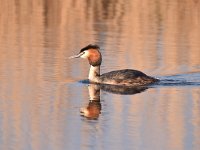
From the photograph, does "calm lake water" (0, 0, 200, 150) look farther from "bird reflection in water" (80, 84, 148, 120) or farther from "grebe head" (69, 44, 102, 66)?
"grebe head" (69, 44, 102, 66)

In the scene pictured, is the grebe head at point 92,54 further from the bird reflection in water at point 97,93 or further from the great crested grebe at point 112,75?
the bird reflection in water at point 97,93

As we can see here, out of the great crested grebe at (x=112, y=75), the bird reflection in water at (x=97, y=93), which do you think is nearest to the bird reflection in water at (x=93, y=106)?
the bird reflection in water at (x=97, y=93)

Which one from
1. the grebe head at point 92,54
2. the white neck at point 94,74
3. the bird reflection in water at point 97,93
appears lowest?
the bird reflection in water at point 97,93

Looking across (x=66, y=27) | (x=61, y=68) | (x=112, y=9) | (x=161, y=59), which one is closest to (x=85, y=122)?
(x=61, y=68)

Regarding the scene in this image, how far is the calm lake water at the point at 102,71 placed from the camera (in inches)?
392

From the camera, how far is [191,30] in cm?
1964

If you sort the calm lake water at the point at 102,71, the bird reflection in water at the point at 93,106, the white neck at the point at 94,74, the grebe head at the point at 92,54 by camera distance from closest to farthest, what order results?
1. the calm lake water at the point at 102,71
2. the bird reflection in water at the point at 93,106
3. the white neck at the point at 94,74
4. the grebe head at the point at 92,54

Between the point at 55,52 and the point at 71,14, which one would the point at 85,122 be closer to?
the point at 55,52

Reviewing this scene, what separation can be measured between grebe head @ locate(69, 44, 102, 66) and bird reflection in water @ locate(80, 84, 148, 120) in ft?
1.99

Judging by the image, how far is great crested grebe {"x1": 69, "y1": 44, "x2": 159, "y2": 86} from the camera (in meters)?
13.9

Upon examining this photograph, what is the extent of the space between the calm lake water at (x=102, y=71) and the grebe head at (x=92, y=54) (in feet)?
0.99

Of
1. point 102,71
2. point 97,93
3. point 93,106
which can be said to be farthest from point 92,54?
point 93,106

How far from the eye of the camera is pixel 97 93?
13164 mm

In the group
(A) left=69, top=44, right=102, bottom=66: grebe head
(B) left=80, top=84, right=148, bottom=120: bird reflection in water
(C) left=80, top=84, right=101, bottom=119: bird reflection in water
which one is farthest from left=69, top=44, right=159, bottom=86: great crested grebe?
(C) left=80, top=84, right=101, bottom=119: bird reflection in water
